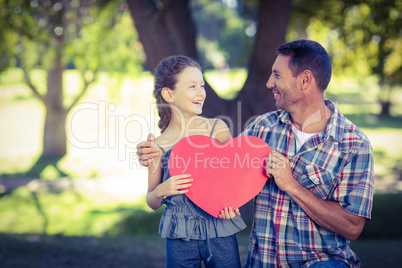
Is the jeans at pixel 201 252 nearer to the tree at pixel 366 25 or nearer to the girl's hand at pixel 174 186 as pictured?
the girl's hand at pixel 174 186

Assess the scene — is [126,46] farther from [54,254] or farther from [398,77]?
[54,254]

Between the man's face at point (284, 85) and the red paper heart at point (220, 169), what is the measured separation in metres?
0.35

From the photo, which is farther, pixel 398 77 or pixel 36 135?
pixel 36 135

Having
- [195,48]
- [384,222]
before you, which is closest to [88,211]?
[195,48]

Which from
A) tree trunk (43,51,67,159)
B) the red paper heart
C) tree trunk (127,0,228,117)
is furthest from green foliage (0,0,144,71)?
the red paper heart

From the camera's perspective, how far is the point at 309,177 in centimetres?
235

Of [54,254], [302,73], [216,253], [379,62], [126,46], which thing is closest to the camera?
[216,253]

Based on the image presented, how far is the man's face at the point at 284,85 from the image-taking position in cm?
248

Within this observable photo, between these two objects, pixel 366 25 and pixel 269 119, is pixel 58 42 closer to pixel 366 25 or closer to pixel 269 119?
pixel 366 25

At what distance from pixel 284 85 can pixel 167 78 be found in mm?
724

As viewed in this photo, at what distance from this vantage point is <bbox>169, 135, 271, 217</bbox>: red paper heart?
2289 millimetres

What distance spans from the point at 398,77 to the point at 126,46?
869 cm

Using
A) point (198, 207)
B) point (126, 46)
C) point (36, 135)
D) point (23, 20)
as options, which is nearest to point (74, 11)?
point (23, 20)

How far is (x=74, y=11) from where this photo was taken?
32.5 ft
